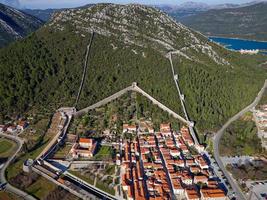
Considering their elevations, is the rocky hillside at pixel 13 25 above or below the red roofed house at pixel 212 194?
above

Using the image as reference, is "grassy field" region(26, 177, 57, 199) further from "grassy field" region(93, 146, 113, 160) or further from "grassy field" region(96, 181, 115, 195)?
"grassy field" region(93, 146, 113, 160)

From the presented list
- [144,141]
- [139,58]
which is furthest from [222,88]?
[144,141]

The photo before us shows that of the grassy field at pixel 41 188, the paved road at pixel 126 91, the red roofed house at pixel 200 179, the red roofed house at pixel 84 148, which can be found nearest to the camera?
the grassy field at pixel 41 188

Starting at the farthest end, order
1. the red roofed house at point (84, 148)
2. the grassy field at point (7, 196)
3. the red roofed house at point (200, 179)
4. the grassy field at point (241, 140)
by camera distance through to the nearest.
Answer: the grassy field at point (241, 140) < the red roofed house at point (84, 148) < the red roofed house at point (200, 179) < the grassy field at point (7, 196)

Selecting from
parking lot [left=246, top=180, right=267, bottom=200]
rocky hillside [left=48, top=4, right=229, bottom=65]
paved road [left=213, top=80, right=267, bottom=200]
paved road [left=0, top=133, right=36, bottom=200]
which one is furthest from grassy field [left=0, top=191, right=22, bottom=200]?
rocky hillside [left=48, top=4, right=229, bottom=65]

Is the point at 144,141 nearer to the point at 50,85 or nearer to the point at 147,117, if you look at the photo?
the point at 147,117

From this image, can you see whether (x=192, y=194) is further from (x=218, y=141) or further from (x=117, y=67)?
(x=117, y=67)

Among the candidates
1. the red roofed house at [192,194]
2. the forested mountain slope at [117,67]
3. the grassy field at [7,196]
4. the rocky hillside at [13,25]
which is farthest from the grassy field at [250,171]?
the rocky hillside at [13,25]

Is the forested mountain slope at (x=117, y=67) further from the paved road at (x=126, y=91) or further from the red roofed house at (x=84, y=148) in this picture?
the red roofed house at (x=84, y=148)
